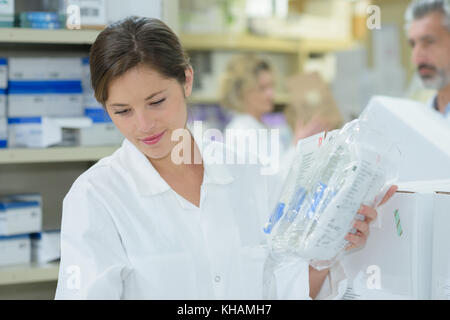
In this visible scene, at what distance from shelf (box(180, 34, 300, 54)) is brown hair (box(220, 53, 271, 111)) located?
475 millimetres

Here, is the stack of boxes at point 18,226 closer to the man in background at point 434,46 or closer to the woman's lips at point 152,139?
the woman's lips at point 152,139

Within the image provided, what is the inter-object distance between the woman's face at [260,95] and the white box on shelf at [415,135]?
97.6 inches

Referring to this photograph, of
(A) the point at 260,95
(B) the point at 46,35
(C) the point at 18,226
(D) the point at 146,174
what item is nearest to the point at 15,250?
(C) the point at 18,226

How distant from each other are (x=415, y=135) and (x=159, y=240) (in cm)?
68

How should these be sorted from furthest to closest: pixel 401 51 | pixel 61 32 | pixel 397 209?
pixel 401 51 < pixel 61 32 < pixel 397 209

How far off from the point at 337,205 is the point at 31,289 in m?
1.37

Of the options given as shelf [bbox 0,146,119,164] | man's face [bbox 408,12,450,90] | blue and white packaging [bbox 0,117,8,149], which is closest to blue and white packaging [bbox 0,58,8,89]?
blue and white packaging [bbox 0,117,8,149]

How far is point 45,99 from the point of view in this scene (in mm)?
2010

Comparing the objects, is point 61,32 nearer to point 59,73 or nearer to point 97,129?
point 59,73

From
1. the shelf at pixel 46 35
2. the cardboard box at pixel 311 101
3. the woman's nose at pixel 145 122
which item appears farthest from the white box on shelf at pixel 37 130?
the cardboard box at pixel 311 101

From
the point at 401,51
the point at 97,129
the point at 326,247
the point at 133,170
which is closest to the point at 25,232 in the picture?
the point at 97,129

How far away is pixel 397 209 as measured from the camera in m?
1.25

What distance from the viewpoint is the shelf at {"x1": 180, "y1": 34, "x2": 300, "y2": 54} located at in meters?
4.41

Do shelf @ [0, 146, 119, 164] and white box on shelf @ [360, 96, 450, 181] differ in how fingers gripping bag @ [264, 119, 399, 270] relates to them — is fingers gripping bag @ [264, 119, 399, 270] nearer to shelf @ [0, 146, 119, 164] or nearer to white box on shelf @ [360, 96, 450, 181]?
white box on shelf @ [360, 96, 450, 181]
